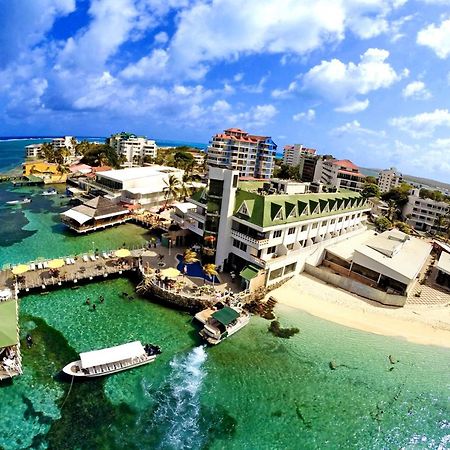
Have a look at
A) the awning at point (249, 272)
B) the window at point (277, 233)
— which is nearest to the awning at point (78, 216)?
the awning at point (249, 272)

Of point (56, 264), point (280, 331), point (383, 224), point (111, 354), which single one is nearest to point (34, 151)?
point (56, 264)

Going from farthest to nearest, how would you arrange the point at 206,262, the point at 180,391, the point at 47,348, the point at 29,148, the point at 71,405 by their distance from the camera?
the point at 29,148
the point at 206,262
the point at 47,348
the point at 180,391
the point at 71,405

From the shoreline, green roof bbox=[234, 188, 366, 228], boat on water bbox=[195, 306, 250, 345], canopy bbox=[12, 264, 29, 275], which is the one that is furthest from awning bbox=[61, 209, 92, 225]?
the shoreline

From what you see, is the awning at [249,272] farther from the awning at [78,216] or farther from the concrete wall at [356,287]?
the awning at [78,216]

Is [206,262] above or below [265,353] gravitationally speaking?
above

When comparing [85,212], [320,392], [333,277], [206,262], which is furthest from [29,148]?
[320,392]

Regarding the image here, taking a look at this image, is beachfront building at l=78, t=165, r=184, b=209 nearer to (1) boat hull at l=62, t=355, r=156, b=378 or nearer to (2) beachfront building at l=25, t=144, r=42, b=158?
(1) boat hull at l=62, t=355, r=156, b=378

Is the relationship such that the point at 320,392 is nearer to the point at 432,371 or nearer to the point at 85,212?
the point at 432,371
